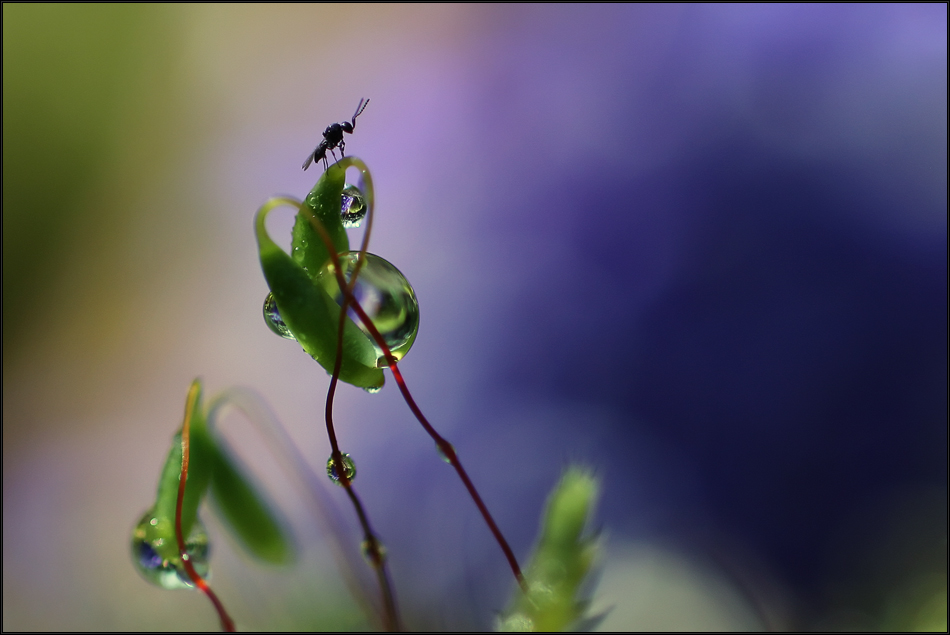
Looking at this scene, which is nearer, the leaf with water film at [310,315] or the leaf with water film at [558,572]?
the leaf with water film at [310,315]

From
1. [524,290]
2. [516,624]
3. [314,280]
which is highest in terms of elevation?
[524,290]

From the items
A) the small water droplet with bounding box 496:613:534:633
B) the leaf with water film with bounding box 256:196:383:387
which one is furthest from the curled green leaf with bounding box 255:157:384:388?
the small water droplet with bounding box 496:613:534:633

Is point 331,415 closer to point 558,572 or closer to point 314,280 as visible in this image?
point 314,280

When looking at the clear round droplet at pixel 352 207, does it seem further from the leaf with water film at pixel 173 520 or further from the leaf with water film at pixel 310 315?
the leaf with water film at pixel 173 520

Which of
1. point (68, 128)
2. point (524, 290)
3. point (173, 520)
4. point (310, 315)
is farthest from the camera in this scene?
point (68, 128)

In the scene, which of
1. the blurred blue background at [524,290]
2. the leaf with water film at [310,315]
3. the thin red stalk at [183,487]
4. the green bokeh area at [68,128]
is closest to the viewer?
the leaf with water film at [310,315]

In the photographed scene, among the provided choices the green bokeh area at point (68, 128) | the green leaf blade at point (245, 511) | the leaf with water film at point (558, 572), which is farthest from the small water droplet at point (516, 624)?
the green bokeh area at point (68, 128)

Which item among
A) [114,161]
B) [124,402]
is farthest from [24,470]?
[114,161]

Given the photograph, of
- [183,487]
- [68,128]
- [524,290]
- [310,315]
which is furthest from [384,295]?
[68,128]
